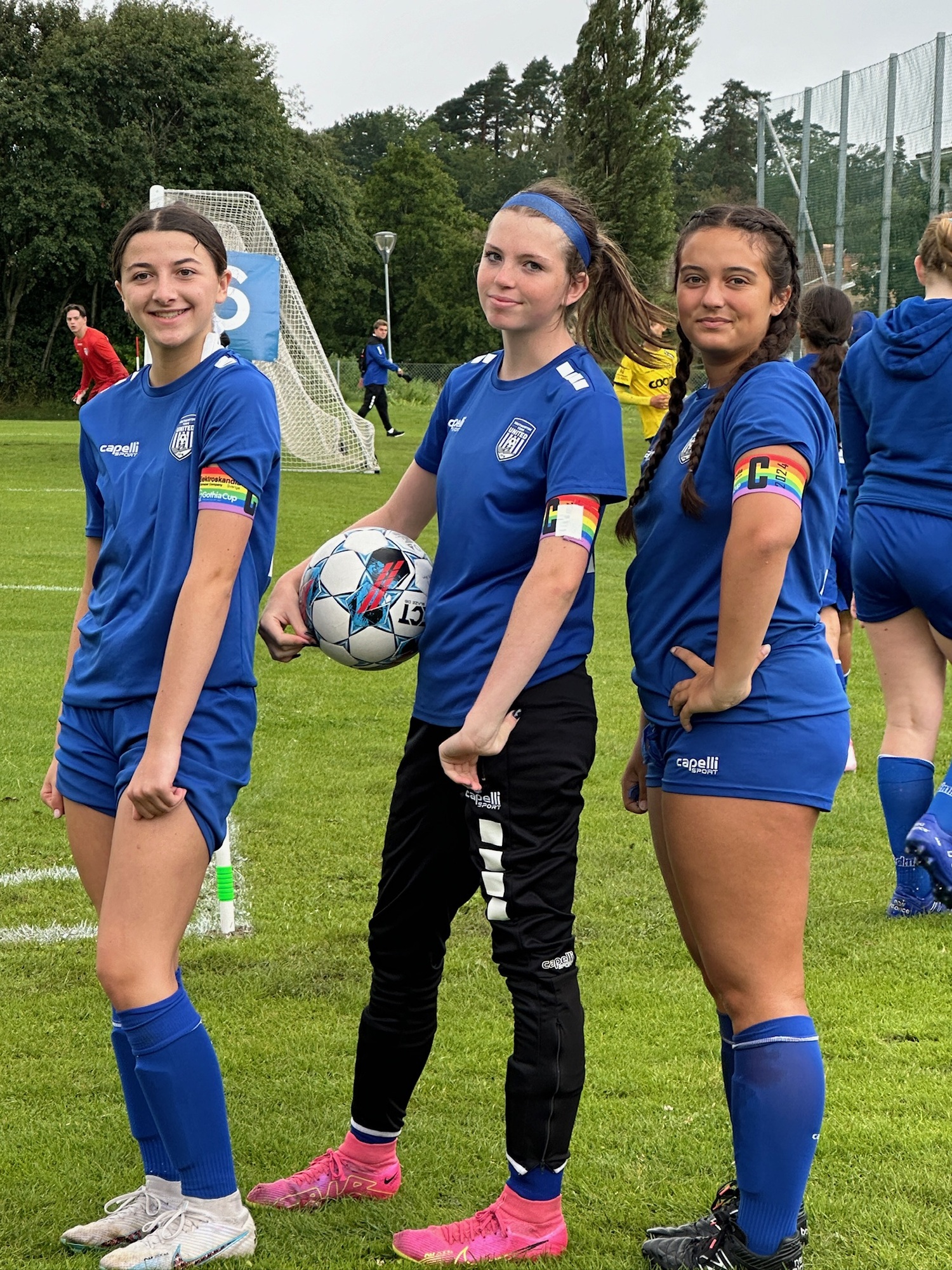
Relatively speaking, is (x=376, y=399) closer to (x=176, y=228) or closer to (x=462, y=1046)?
(x=462, y=1046)

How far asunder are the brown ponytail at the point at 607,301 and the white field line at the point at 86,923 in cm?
227

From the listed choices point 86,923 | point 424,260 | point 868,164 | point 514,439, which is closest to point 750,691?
point 514,439

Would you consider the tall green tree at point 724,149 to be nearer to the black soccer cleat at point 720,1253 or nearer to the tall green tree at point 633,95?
the tall green tree at point 633,95

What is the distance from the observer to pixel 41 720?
301 inches

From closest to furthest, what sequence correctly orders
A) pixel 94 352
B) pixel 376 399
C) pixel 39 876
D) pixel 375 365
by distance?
pixel 39 876
pixel 94 352
pixel 375 365
pixel 376 399

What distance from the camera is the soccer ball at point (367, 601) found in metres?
Answer: 3.07

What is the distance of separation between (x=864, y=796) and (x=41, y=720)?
14.0ft

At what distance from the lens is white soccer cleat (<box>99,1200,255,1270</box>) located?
283 centimetres

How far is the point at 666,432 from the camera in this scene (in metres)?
2.89

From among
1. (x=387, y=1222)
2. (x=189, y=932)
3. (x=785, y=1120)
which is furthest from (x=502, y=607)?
(x=189, y=932)

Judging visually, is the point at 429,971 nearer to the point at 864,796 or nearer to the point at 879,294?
the point at 864,796

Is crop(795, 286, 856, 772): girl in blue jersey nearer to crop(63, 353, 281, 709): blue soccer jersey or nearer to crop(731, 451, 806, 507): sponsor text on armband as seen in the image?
crop(731, 451, 806, 507): sponsor text on armband

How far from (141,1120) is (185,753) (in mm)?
836

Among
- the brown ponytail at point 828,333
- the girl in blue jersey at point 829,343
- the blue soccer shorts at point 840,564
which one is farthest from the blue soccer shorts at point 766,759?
the blue soccer shorts at point 840,564
